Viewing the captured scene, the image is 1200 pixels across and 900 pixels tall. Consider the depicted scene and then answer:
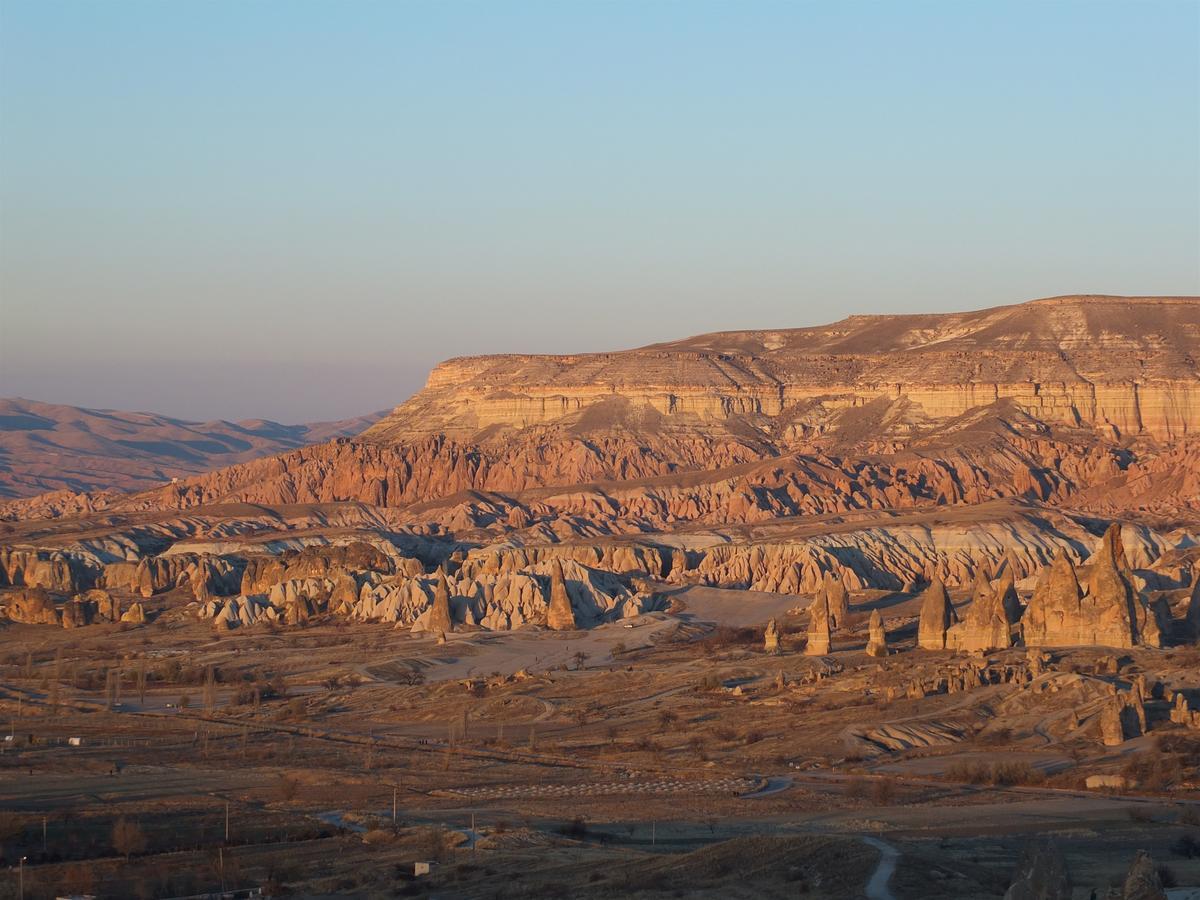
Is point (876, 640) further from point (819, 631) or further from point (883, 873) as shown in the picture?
point (883, 873)

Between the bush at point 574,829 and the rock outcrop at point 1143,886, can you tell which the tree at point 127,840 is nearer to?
the bush at point 574,829

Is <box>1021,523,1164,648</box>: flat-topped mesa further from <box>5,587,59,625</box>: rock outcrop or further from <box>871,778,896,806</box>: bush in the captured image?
<box>5,587,59,625</box>: rock outcrop

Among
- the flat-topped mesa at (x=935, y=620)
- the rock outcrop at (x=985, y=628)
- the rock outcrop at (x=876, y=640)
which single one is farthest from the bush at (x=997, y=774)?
the flat-topped mesa at (x=935, y=620)

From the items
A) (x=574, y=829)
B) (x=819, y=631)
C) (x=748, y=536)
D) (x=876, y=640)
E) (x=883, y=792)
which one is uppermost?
(x=748, y=536)

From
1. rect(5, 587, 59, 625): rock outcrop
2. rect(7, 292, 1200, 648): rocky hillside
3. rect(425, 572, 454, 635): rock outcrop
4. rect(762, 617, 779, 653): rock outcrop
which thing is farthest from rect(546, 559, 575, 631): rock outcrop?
rect(5, 587, 59, 625): rock outcrop

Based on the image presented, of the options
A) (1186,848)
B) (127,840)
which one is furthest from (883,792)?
(127,840)

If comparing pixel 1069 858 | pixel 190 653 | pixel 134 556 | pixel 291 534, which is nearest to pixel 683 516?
pixel 291 534
